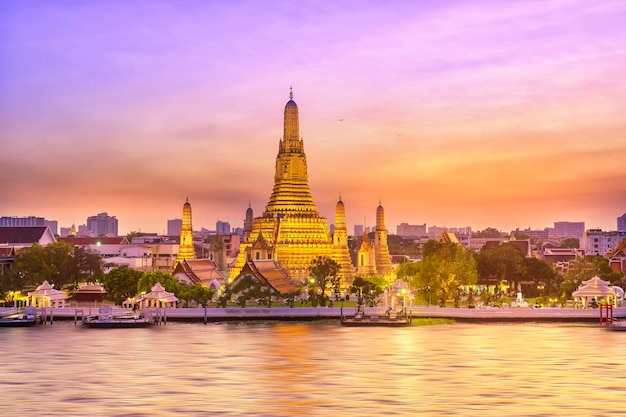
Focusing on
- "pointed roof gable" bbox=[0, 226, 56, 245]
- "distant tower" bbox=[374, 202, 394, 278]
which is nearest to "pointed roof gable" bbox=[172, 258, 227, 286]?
"pointed roof gable" bbox=[0, 226, 56, 245]

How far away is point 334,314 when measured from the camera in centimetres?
6681

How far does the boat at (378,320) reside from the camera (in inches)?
2532

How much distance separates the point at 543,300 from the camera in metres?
78.2

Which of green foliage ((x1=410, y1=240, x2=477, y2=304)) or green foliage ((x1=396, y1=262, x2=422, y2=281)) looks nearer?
green foliage ((x1=410, y1=240, x2=477, y2=304))

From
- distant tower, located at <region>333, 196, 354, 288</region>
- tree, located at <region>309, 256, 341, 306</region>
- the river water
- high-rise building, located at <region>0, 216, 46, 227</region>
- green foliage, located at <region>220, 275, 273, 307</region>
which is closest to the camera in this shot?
the river water

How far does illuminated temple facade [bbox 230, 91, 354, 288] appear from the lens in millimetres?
89562

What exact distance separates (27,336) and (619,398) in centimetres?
3431

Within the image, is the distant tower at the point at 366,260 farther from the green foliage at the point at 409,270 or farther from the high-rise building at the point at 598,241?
the high-rise building at the point at 598,241

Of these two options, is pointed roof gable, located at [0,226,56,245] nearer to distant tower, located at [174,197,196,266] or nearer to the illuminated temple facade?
distant tower, located at [174,197,196,266]

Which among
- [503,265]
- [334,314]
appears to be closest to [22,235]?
[334,314]

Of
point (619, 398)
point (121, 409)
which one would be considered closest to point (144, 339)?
point (121, 409)

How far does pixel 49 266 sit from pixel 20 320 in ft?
44.0

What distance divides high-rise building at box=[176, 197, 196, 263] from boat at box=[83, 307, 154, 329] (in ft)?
98.3

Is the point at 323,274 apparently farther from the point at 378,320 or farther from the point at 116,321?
the point at 116,321
